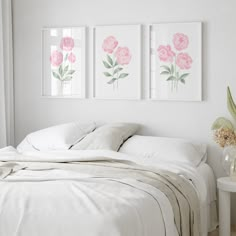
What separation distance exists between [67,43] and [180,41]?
1088 millimetres

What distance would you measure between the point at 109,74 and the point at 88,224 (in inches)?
93.6

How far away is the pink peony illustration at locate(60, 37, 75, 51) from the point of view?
4.76 metres

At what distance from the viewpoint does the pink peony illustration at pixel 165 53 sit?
439cm

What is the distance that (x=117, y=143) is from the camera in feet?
13.6

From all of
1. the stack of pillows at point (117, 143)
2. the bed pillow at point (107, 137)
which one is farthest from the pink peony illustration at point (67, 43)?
the bed pillow at point (107, 137)

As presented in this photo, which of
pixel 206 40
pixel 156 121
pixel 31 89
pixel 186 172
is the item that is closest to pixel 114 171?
pixel 186 172

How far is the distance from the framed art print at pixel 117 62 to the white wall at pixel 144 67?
69mm

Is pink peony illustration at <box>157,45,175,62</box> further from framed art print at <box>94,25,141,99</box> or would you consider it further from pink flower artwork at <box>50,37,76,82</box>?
pink flower artwork at <box>50,37,76,82</box>

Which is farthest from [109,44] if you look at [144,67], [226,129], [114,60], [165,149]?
[226,129]

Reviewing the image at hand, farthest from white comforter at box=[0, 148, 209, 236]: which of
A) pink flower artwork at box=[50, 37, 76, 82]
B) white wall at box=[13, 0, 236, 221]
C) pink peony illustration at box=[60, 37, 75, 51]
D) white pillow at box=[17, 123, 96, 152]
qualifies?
pink peony illustration at box=[60, 37, 75, 51]

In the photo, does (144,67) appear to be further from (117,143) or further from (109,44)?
(117,143)

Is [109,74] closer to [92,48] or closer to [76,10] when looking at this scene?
[92,48]

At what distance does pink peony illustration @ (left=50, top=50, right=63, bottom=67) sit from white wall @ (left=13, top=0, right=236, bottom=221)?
167 millimetres

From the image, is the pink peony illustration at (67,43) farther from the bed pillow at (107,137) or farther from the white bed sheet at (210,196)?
the white bed sheet at (210,196)
